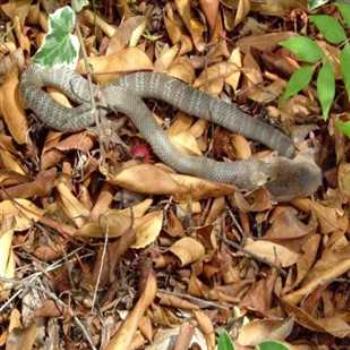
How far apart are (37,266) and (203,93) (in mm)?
1019

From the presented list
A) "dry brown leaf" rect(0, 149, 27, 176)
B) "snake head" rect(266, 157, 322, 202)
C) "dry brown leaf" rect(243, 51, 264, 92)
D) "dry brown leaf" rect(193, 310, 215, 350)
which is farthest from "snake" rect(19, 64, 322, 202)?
"dry brown leaf" rect(193, 310, 215, 350)

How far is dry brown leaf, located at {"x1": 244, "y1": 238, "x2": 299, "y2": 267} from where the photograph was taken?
345cm

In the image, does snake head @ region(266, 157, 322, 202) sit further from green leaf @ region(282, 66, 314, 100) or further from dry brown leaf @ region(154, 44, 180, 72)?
dry brown leaf @ region(154, 44, 180, 72)

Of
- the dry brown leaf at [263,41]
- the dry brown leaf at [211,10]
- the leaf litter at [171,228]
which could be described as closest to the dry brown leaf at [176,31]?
the leaf litter at [171,228]

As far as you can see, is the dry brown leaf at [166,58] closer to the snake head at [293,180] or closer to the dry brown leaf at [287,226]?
the snake head at [293,180]

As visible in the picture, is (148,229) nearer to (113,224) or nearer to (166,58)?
(113,224)

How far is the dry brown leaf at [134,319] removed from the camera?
10.8 ft

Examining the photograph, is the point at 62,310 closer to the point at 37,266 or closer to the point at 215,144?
the point at 37,266

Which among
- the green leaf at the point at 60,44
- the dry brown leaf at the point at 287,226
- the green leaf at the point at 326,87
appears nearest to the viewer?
the green leaf at the point at 60,44

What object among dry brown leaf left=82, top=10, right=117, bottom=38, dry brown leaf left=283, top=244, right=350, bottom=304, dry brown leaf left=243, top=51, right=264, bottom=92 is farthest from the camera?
dry brown leaf left=82, top=10, right=117, bottom=38

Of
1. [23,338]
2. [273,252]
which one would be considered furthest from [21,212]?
[273,252]

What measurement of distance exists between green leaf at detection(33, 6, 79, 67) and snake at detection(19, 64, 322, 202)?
0.34 m

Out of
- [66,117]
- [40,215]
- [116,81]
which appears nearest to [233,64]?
[116,81]

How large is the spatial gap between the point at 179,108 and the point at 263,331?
102 cm
